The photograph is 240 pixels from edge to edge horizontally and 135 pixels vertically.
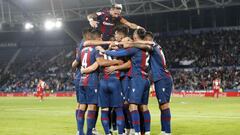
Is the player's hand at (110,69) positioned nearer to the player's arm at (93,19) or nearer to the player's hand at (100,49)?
the player's hand at (100,49)

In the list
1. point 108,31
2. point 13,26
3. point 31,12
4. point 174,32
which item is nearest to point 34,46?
point 13,26

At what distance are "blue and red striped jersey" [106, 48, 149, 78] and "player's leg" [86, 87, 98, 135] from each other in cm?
91

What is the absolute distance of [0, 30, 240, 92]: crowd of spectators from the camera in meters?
46.4

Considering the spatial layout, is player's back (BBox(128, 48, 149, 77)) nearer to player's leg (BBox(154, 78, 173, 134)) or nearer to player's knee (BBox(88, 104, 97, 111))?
player's leg (BBox(154, 78, 173, 134))

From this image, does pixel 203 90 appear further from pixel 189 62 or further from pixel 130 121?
pixel 130 121

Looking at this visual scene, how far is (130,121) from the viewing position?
12070 mm

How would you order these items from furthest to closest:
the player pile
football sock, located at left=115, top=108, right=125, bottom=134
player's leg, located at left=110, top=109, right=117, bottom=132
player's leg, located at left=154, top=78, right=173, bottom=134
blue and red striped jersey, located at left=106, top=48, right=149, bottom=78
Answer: player's leg, located at left=110, top=109, right=117, bottom=132, player's leg, located at left=154, top=78, right=173, bottom=134, blue and red striped jersey, located at left=106, top=48, right=149, bottom=78, the player pile, football sock, located at left=115, top=108, right=125, bottom=134

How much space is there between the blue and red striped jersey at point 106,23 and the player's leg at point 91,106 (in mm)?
1716

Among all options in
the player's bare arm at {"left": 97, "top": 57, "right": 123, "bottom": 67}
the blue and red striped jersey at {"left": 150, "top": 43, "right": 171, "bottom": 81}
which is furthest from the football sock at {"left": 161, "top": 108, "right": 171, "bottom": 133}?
the player's bare arm at {"left": 97, "top": 57, "right": 123, "bottom": 67}

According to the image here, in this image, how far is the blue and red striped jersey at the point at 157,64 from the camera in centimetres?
1168

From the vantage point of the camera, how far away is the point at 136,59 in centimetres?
1133

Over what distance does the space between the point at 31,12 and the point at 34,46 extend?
49.8 ft

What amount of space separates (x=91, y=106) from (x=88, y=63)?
3.24 feet

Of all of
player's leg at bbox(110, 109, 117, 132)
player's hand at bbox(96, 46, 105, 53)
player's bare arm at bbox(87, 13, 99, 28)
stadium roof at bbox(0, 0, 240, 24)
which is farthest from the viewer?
stadium roof at bbox(0, 0, 240, 24)
